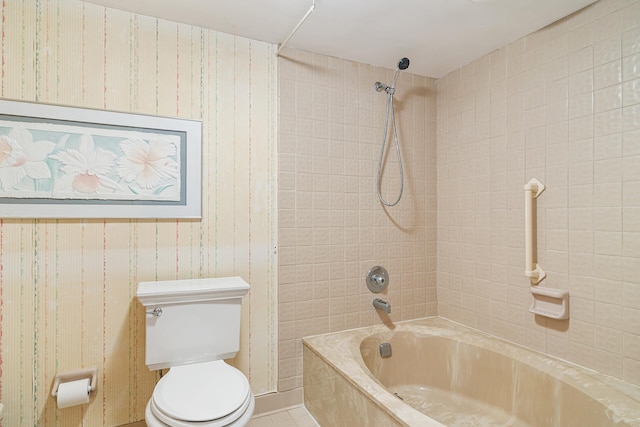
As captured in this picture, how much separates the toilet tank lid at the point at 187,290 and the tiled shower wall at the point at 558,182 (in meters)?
1.53

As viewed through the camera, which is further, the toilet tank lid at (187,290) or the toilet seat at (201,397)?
the toilet tank lid at (187,290)

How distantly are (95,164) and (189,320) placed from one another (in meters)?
0.89

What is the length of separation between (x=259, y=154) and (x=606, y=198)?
177 cm

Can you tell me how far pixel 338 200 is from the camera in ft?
7.62

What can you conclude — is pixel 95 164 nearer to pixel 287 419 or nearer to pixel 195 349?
pixel 195 349

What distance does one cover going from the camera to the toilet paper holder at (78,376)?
1.68 meters

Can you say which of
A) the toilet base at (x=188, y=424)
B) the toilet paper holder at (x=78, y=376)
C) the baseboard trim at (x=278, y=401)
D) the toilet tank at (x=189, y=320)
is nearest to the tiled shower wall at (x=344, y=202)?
the baseboard trim at (x=278, y=401)

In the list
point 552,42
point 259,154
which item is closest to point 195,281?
point 259,154

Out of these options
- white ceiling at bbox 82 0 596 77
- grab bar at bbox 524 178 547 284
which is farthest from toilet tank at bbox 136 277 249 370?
grab bar at bbox 524 178 547 284

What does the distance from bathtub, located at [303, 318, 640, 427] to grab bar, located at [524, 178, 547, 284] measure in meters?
0.44

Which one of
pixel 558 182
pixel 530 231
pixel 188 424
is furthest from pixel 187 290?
pixel 558 182

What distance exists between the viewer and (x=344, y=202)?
234 centimetres

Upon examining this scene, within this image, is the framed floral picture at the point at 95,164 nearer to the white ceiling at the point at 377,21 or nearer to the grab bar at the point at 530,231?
the white ceiling at the point at 377,21

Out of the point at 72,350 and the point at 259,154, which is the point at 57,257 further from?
the point at 259,154
